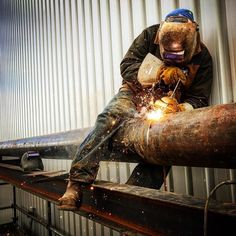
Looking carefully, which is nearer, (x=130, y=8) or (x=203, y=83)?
(x=203, y=83)

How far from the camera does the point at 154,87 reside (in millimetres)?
2199

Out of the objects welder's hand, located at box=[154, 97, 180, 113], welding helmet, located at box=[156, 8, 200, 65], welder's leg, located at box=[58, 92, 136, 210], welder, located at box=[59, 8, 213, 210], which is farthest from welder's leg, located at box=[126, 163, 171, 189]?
welding helmet, located at box=[156, 8, 200, 65]

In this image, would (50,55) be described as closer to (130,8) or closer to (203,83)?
(130,8)

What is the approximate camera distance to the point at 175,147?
1400 mm

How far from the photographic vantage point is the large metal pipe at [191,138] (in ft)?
3.82

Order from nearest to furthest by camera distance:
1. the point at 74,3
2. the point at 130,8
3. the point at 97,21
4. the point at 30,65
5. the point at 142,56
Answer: the point at 142,56 < the point at 130,8 < the point at 97,21 < the point at 74,3 < the point at 30,65

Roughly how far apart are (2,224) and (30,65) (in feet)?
12.5

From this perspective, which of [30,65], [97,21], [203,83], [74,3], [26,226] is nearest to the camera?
[203,83]

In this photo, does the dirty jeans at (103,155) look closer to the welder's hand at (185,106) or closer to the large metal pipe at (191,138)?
the large metal pipe at (191,138)

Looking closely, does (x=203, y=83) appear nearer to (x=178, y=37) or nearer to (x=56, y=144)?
(x=178, y=37)

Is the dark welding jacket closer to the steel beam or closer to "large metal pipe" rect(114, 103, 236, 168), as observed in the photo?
"large metal pipe" rect(114, 103, 236, 168)

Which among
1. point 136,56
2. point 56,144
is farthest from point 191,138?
point 56,144

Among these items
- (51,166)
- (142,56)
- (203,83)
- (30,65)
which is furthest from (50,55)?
(203,83)

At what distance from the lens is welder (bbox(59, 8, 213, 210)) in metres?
1.90
